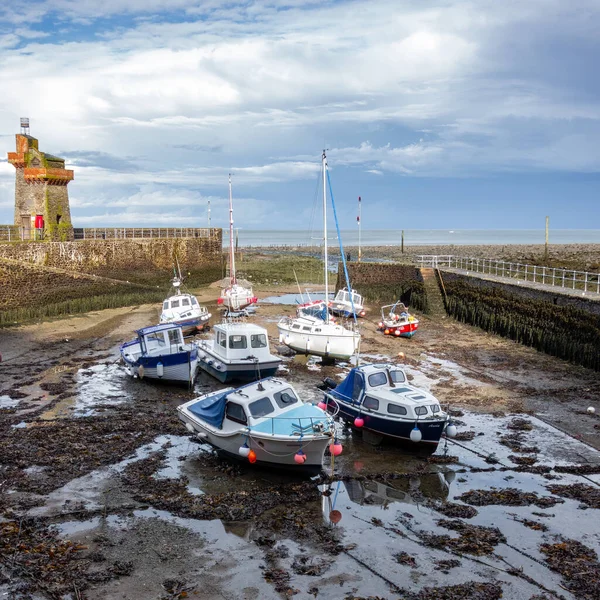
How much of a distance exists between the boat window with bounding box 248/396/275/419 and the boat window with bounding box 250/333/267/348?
25.3 ft

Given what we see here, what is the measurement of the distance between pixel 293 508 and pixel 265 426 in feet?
A: 7.37

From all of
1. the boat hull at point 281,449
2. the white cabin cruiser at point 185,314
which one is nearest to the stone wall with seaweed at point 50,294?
the white cabin cruiser at point 185,314

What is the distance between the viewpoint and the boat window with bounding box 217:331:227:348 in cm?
2355

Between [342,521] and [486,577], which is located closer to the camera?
[486,577]

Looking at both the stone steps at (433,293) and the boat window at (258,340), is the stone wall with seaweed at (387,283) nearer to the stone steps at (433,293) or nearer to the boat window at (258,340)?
the stone steps at (433,293)

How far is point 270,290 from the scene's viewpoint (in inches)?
2064

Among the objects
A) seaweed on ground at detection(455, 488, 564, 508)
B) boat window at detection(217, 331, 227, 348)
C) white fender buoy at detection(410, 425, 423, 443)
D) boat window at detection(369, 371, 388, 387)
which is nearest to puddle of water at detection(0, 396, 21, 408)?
boat window at detection(217, 331, 227, 348)

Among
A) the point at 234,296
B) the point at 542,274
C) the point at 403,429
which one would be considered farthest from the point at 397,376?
the point at 234,296

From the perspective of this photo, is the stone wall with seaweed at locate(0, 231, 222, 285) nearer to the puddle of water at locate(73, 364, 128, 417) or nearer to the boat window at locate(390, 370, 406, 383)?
the puddle of water at locate(73, 364, 128, 417)

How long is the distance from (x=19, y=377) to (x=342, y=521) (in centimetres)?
1537

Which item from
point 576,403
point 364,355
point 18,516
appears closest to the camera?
point 18,516

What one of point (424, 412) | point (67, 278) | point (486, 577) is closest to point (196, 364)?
point (424, 412)

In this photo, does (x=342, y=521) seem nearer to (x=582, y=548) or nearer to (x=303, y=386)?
(x=582, y=548)

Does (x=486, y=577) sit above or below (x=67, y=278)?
below
